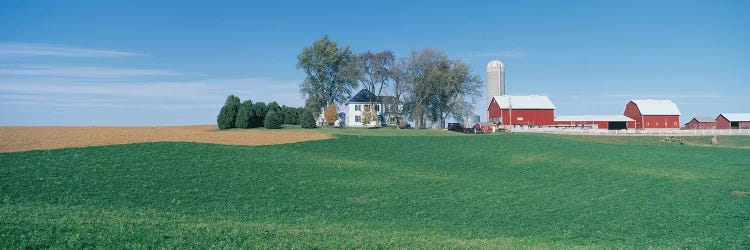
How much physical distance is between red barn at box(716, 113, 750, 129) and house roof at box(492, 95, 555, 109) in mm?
33491

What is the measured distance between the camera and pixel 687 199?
68.6 ft

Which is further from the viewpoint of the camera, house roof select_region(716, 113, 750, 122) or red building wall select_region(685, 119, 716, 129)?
red building wall select_region(685, 119, 716, 129)

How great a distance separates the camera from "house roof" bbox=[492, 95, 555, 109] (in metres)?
78.4

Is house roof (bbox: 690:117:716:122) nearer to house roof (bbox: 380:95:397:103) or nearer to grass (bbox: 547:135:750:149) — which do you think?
grass (bbox: 547:135:750:149)

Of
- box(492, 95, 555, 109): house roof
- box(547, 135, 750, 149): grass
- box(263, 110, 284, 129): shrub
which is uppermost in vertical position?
box(492, 95, 555, 109): house roof

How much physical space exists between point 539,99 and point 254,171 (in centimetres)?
6514

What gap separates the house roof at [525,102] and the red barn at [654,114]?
46.0 ft

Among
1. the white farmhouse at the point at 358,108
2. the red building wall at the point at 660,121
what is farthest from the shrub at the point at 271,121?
the red building wall at the point at 660,121

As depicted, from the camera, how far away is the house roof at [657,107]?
8206 centimetres

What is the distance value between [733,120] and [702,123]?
7773mm

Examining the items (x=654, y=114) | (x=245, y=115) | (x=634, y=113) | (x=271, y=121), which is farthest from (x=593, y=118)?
(x=245, y=115)

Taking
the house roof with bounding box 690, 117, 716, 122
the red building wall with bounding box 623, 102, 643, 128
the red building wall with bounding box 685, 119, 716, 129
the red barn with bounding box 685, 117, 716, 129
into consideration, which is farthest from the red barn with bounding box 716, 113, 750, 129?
the red building wall with bounding box 623, 102, 643, 128

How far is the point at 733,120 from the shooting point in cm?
8838

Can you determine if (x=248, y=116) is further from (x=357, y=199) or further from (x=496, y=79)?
(x=496, y=79)
